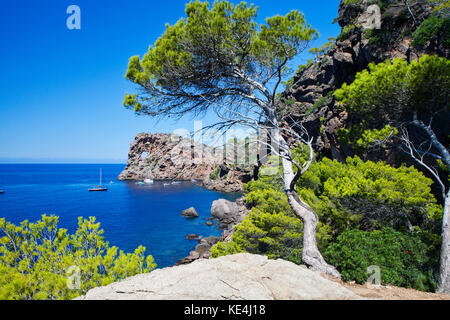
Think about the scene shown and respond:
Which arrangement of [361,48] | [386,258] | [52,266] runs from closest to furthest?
1. [52,266]
2. [386,258]
3. [361,48]

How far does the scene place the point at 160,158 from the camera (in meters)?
95.8

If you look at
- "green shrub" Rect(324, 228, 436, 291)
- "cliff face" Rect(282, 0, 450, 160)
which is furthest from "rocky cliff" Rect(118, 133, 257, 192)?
"green shrub" Rect(324, 228, 436, 291)

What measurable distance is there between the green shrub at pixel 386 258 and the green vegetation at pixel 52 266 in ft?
15.4

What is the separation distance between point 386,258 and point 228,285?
512 cm

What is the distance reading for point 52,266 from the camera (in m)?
5.18

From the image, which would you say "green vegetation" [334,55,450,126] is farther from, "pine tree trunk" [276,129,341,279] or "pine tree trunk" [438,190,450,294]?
"pine tree trunk" [276,129,341,279]

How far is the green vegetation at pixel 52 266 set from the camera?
4309 millimetres

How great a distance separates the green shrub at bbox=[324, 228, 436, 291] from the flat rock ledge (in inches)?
99.4

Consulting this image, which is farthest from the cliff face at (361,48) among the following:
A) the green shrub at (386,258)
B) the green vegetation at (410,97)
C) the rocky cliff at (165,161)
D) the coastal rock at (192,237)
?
the rocky cliff at (165,161)

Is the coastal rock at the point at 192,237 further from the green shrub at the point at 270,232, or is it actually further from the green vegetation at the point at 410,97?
the green vegetation at the point at 410,97

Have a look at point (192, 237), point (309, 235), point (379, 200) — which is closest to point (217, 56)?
point (309, 235)

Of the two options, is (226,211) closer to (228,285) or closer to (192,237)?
(192,237)
